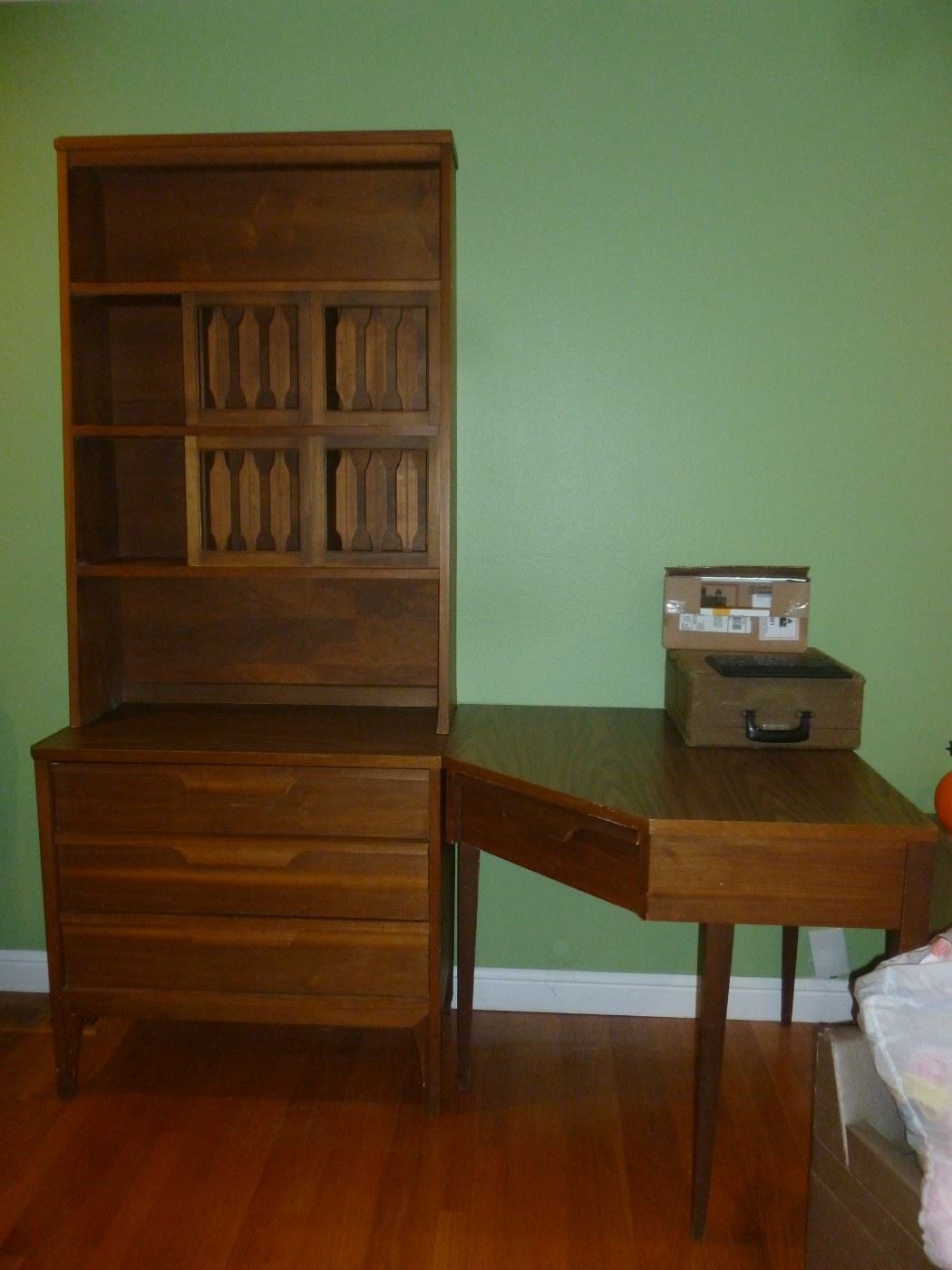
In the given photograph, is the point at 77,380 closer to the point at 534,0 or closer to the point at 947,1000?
the point at 534,0

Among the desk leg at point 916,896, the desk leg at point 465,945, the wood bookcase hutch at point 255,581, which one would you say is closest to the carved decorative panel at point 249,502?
the wood bookcase hutch at point 255,581

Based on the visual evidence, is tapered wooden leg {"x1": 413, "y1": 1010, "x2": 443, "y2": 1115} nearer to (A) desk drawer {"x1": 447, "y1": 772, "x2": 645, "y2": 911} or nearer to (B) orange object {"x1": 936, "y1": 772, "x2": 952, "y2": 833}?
(A) desk drawer {"x1": 447, "y1": 772, "x2": 645, "y2": 911}

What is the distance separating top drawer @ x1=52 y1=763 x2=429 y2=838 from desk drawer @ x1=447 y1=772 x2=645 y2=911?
103 mm

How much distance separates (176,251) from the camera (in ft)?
7.67

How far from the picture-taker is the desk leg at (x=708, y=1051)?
5.76 feet

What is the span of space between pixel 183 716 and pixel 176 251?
3.76ft

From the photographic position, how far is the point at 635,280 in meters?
2.29

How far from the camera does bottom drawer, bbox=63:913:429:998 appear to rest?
207 cm

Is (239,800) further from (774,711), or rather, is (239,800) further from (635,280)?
(635,280)

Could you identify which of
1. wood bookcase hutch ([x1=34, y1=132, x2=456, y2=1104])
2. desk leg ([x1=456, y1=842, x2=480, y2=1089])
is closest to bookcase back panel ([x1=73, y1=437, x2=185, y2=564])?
wood bookcase hutch ([x1=34, y1=132, x2=456, y2=1104])

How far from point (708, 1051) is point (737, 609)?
998mm

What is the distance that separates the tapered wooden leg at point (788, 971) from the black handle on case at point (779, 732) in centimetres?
62

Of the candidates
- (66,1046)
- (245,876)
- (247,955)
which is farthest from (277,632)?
(66,1046)

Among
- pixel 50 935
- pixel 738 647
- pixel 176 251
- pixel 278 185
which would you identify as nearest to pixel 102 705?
pixel 50 935
